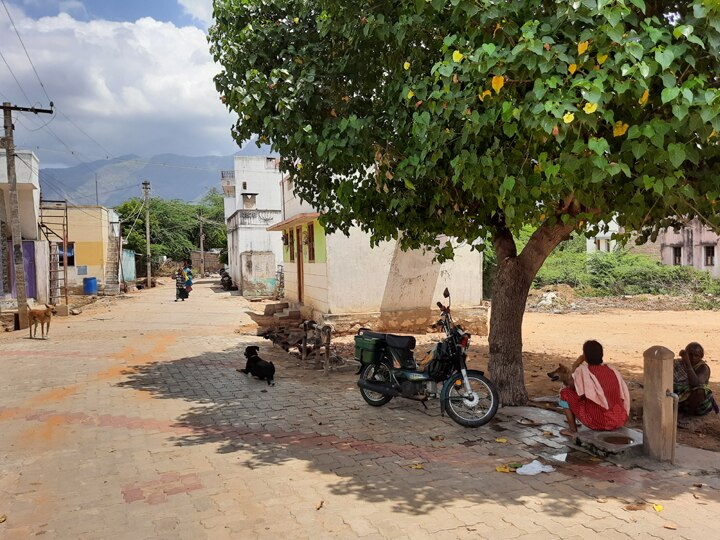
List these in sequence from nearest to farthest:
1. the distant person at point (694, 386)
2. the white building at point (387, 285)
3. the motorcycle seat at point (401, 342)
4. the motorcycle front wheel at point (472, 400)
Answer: the motorcycle front wheel at point (472, 400), the distant person at point (694, 386), the motorcycle seat at point (401, 342), the white building at point (387, 285)

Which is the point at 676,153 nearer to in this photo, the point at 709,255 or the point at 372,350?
the point at 372,350

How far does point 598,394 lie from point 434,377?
74.9 inches

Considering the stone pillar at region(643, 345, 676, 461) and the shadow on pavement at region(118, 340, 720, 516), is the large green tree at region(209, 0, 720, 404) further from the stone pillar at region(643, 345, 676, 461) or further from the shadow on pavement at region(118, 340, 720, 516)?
the shadow on pavement at region(118, 340, 720, 516)

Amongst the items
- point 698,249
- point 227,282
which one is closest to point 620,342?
point 698,249

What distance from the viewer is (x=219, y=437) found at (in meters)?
5.96

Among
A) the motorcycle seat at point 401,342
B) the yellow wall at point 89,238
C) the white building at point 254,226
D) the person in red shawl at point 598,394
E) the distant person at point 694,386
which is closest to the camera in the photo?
the person in red shawl at point 598,394

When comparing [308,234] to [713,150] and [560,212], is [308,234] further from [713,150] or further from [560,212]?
[713,150]

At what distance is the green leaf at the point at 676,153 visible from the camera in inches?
139

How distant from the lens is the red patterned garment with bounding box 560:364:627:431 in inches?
207

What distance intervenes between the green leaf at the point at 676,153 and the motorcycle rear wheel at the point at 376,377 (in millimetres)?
4195

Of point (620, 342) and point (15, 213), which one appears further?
point (15, 213)

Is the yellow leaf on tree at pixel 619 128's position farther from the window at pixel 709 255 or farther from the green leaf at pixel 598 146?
the window at pixel 709 255

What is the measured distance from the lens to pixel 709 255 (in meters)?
32.4

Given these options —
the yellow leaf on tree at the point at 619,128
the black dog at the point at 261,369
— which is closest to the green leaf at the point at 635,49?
the yellow leaf on tree at the point at 619,128
